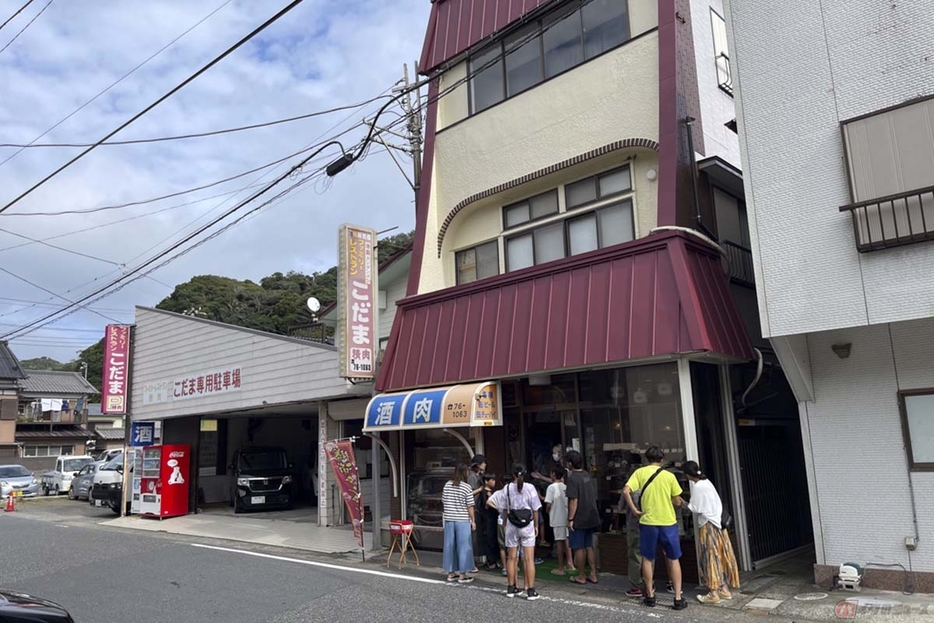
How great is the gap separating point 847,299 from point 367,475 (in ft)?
44.9

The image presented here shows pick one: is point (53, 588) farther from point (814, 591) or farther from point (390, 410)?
point (814, 591)

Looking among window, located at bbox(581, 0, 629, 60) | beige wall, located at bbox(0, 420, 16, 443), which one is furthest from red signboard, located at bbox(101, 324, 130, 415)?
beige wall, located at bbox(0, 420, 16, 443)

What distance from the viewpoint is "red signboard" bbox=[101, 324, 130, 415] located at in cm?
2145

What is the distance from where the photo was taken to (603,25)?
1158 cm

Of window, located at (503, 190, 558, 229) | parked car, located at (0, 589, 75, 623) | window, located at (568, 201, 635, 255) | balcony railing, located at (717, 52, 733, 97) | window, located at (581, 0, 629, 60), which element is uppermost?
window, located at (581, 0, 629, 60)

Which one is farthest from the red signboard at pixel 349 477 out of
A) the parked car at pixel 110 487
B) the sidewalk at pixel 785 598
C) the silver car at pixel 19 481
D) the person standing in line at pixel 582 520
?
the silver car at pixel 19 481

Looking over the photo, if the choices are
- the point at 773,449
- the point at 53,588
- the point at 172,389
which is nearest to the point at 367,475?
the point at 172,389

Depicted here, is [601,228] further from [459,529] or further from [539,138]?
[459,529]

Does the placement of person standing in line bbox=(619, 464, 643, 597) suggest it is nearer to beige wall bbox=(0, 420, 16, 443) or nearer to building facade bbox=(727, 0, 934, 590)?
building facade bbox=(727, 0, 934, 590)

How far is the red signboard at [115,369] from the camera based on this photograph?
70.4 feet

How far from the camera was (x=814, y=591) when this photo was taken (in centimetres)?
821

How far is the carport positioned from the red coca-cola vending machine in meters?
0.62

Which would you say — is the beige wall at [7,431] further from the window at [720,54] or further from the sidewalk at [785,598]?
the window at [720,54]

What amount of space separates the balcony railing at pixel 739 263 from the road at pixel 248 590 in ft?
17.5
